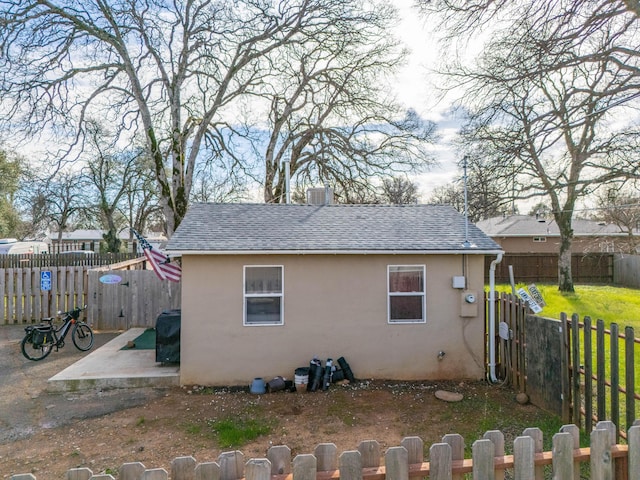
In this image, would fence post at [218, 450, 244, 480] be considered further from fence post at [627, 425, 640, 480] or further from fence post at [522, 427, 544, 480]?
fence post at [627, 425, 640, 480]

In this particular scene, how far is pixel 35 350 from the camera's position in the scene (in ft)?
30.3

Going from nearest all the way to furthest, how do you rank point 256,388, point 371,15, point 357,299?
point 256,388
point 357,299
point 371,15

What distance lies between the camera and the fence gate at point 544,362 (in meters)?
5.98

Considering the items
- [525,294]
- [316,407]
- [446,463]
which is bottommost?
[316,407]

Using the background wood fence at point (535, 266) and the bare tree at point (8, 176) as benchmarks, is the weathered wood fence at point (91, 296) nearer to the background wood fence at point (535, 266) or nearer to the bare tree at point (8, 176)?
the bare tree at point (8, 176)

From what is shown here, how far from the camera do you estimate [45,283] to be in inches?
473

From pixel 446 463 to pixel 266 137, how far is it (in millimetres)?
17096

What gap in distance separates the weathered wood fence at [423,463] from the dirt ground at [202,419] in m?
2.89

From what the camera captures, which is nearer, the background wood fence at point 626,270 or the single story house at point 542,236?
the background wood fence at point 626,270

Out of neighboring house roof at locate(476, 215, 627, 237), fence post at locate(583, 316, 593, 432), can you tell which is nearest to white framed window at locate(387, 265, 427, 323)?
fence post at locate(583, 316, 593, 432)

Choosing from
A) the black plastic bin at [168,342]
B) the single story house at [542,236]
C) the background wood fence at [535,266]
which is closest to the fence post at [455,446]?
the black plastic bin at [168,342]

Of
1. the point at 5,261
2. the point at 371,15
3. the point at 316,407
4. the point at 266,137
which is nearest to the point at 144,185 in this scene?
the point at 5,261

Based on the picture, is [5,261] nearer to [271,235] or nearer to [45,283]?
[45,283]

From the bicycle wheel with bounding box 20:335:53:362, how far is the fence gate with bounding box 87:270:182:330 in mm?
2533
